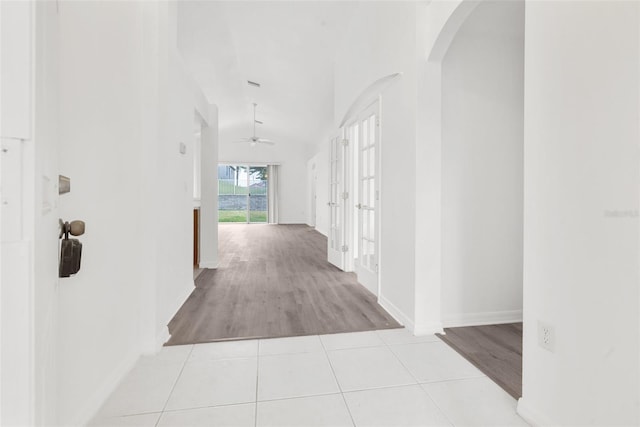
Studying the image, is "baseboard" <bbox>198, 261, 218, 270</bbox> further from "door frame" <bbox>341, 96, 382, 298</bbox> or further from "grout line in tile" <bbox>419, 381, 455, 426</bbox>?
"grout line in tile" <bbox>419, 381, 455, 426</bbox>

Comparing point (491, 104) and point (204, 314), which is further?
point (204, 314)

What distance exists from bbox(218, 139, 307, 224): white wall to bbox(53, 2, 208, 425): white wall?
9.30 meters

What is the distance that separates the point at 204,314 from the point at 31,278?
2121 millimetres

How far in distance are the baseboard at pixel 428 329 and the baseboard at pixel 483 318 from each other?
0.48 ft

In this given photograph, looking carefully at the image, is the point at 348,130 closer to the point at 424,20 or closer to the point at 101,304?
the point at 424,20

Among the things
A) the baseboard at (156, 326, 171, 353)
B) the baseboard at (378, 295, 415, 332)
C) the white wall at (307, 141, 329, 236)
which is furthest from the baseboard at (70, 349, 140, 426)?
the white wall at (307, 141, 329, 236)

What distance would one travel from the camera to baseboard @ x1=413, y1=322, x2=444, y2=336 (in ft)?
7.30

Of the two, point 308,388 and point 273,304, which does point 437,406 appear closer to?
point 308,388

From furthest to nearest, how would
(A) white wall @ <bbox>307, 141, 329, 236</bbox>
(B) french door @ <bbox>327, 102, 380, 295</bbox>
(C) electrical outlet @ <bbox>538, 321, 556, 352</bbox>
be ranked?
(A) white wall @ <bbox>307, 141, 329, 236</bbox>, (B) french door @ <bbox>327, 102, 380, 295</bbox>, (C) electrical outlet @ <bbox>538, 321, 556, 352</bbox>

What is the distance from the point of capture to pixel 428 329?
224 centimetres

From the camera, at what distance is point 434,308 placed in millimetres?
2264

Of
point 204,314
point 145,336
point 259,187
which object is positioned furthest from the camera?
point 259,187

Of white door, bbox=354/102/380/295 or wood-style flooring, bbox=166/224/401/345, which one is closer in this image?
wood-style flooring, bbox=166/224/401/345

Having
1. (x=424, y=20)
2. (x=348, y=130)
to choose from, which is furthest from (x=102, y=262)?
(x=348, y=130)
